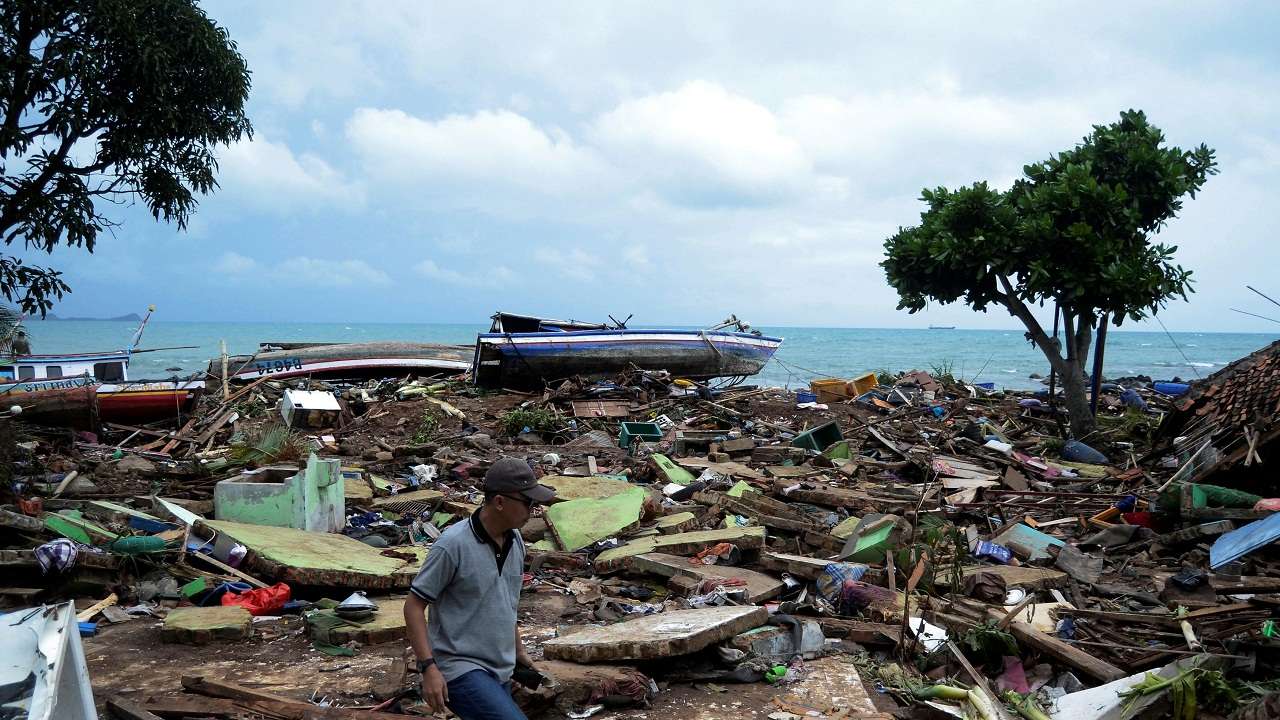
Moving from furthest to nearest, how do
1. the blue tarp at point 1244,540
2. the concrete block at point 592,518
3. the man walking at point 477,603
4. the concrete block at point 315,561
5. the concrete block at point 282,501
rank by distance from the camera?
the concrete block at point 592,518, the concrete block at point 282,501, the blue tarp at point 1244,540, the concrete block at point 315,561, the man walking at point 477,603

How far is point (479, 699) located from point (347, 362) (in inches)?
816

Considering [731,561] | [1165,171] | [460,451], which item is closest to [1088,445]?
[1165,171]

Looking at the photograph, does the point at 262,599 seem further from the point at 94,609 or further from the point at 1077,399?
the point at 1077,399

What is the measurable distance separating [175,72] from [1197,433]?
477 inches

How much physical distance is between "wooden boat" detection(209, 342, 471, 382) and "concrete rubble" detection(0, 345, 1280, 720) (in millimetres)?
8088

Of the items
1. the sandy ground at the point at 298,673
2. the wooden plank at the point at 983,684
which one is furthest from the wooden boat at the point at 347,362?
the wooden plank at the point at 983,684

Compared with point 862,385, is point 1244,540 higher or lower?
lower

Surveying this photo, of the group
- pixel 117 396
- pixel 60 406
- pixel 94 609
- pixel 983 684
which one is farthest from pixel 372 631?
pixel 117 396

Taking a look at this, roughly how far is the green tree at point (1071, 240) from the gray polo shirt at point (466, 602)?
1130cm

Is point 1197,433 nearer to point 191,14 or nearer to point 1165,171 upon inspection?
point 1165,171

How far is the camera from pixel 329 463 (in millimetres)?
8008

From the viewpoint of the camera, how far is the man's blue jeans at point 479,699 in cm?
313

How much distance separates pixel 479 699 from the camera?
3141 mm

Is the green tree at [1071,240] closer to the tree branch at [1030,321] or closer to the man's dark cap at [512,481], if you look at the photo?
the tree branch at [1030,321]
